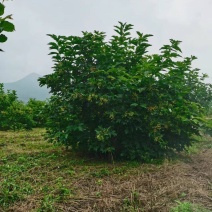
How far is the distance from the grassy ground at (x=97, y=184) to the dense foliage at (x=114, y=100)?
1.31 feet

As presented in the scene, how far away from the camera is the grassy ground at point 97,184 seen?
141 inches

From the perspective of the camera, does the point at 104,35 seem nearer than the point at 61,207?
No

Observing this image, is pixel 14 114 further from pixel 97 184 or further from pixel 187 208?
pixel 187 208

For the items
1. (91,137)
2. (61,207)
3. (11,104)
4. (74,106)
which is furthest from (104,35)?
(11,104)

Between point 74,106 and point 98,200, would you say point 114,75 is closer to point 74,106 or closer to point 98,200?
point 74,106

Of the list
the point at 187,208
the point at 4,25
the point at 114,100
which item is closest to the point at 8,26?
the point at 4,25

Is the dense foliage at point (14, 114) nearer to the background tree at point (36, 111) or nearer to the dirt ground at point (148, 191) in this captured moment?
the background tree at point (36, 111)

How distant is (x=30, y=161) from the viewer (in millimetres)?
5320

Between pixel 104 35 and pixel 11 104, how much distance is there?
7084 millimetres

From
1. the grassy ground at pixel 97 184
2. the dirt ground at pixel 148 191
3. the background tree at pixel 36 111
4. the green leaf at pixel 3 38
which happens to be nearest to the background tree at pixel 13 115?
the background tree at pixel 36 111

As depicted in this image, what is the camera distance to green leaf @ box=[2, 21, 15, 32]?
153 cm

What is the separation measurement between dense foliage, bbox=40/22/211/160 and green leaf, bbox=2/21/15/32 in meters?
3.48

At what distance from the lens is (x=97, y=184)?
4.25 meters

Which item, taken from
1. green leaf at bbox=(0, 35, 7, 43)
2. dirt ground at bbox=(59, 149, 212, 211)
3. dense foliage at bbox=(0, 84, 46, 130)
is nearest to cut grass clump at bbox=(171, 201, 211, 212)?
dirt ground at bbox=(59, 149, 212, 211)
